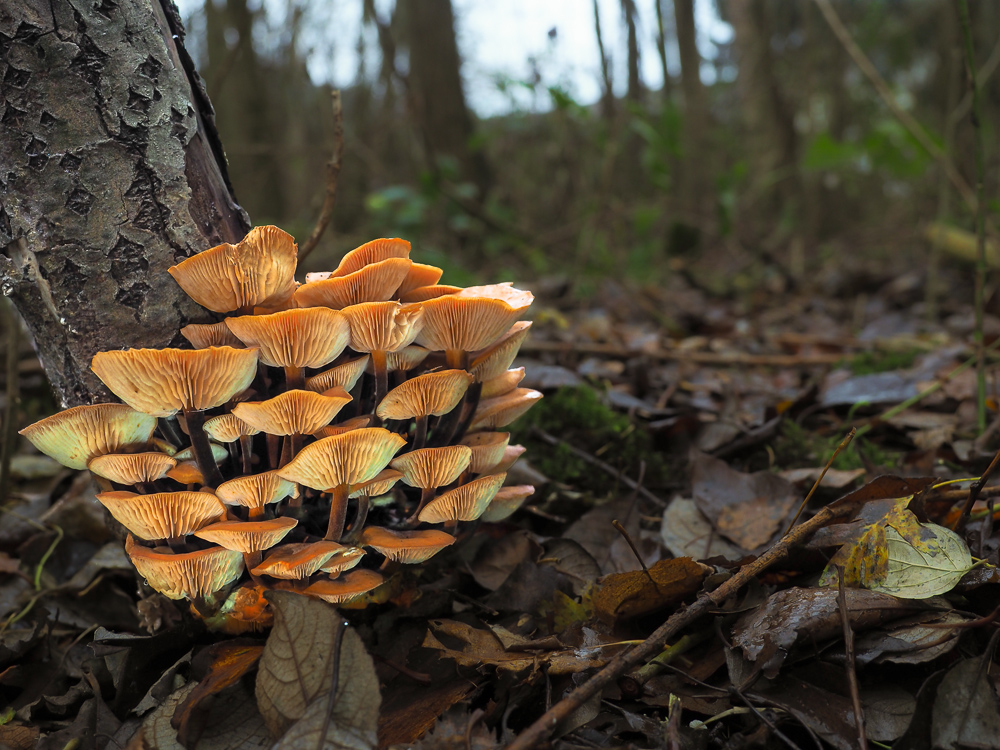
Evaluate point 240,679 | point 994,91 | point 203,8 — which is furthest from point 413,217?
point 994,91

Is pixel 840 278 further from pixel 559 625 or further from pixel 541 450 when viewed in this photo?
pixel 559 625

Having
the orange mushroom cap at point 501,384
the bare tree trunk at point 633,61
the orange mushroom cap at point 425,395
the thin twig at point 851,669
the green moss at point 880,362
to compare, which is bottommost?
the green moss at point 880,362

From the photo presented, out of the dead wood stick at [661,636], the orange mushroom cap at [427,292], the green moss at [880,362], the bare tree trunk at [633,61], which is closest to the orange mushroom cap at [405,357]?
the orange mushroom cap at [427,292]

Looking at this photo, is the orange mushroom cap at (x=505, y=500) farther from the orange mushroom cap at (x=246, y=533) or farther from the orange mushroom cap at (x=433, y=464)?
the orange mushroom cap at (x=246, y=533)

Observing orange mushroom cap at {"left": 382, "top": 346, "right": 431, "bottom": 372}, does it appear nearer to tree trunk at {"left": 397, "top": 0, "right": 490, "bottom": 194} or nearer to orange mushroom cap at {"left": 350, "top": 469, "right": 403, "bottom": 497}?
orange mushroom cap at {"left": 350, "top": 469, "right": 403, "bottom": 497}

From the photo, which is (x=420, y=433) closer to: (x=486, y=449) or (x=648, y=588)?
(x=486, y=449)

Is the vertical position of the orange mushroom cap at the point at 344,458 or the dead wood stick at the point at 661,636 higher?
the orange mushroom cap at the point at 344,458

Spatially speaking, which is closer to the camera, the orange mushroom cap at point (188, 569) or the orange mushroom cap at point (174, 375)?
the orange mushroom cap at point (174, 375)
